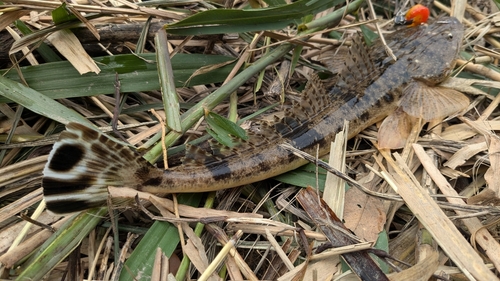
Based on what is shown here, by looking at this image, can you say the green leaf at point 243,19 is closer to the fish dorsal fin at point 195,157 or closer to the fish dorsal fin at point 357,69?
the fish dorsal fin at point 357,69

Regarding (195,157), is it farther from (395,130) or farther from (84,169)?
(395,130)

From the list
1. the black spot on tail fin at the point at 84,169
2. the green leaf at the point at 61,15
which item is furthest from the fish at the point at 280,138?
the green leaf at the point at 61,15

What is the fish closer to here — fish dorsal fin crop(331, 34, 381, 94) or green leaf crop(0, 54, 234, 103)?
fish dorsal fin crop(331, 34, 381, 94)

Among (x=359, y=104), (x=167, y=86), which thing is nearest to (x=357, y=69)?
(x=359, y=104)

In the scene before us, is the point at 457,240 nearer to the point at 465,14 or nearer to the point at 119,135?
the point at 119,135

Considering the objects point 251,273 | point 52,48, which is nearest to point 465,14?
point 251,273

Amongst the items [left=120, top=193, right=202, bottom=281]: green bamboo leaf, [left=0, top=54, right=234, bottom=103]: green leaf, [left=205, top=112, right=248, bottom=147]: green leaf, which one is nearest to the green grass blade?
[left=120, top=193, right=202, bottom=281]: green bamboo leaf
